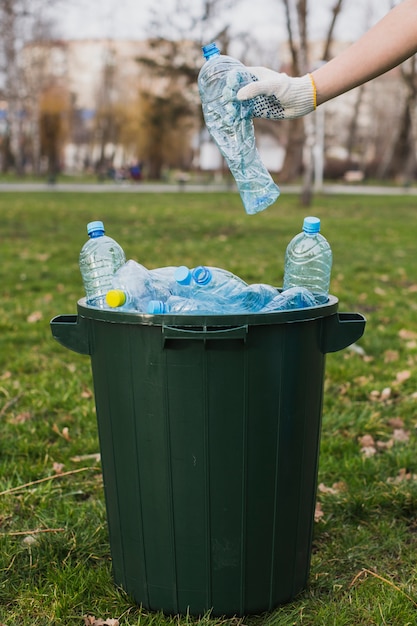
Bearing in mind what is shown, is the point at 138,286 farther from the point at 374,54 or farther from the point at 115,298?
the point at 374,54

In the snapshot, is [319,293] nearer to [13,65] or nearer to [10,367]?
[10,367]

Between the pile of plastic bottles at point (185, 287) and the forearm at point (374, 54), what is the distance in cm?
40

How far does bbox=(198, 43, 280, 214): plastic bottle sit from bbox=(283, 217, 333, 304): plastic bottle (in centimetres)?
17

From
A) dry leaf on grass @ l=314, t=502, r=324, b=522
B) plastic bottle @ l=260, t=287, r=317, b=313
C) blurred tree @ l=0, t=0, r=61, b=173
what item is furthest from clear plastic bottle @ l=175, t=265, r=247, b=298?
blurred tree @ l=0, t=0, r=61, b=173

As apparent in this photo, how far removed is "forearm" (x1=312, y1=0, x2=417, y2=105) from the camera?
2047 millimetres

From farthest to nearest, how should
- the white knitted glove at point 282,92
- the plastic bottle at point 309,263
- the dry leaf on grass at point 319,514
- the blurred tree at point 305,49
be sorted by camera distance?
the blurred tree at point 305,49
the dry leaf on grass at point 319,514
the plastic bottle at point 309,263
the white knitted glove at point 282,92

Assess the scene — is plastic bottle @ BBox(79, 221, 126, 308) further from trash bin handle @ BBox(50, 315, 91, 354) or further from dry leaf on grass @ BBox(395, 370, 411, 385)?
dry leaf on grass @ BBox(395, 370, 411, 385)

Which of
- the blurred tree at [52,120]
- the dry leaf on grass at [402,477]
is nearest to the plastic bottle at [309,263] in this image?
the dry leaf on grass at [402,477]

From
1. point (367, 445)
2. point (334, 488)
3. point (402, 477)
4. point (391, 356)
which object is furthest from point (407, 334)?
point (334, 488)

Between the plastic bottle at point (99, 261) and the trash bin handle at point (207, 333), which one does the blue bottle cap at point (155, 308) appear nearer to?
the trash bin handle at point (207, 333)

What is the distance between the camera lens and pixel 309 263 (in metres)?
2.42

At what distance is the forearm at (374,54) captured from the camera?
2.05m

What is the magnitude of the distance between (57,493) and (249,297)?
1329 millimetres

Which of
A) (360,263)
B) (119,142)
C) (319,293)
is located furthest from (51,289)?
(119,142)
